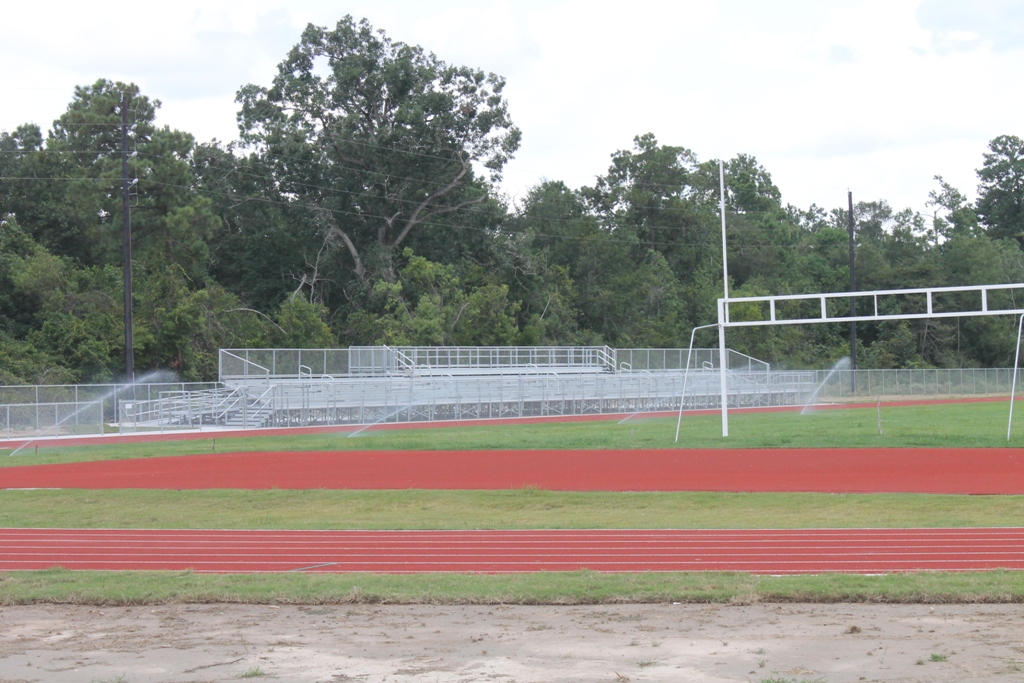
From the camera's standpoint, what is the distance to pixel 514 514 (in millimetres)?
17219

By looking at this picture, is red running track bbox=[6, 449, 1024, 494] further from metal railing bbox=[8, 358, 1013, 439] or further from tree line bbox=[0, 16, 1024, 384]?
tree line bbox=[0, 16, 1024, 384]

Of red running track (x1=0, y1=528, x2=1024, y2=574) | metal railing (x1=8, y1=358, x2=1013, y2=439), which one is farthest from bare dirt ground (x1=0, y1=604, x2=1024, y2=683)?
metal railing (x1=8, y1=358, x2=1013, y2=439)

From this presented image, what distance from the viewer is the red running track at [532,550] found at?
11586 millimetres

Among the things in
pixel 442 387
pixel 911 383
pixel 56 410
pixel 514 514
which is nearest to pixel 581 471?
pixel 514 514

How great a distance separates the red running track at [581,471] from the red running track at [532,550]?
609cm

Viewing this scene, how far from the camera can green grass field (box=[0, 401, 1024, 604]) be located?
9797 mm

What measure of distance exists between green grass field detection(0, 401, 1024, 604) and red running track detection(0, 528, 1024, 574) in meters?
0.86

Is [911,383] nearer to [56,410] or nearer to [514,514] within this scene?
[56,410]

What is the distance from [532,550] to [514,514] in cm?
431

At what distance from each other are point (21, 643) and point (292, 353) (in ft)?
120

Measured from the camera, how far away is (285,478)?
22938 mm

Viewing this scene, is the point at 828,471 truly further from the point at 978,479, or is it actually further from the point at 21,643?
the point at 21,643

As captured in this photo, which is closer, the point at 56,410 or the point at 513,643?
the point at 513,643

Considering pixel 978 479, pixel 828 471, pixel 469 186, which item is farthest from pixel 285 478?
pixel 469 186
